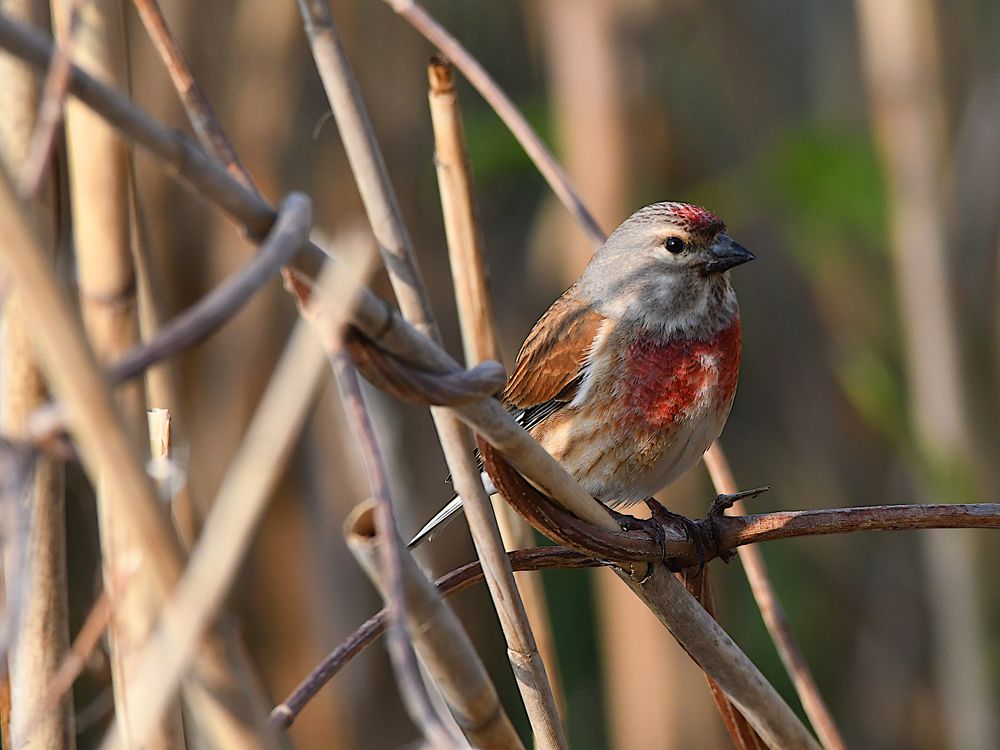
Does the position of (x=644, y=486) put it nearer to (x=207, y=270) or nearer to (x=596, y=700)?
(x=207, y=270)

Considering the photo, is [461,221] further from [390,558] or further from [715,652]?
[390,558]

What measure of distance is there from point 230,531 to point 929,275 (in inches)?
89.6

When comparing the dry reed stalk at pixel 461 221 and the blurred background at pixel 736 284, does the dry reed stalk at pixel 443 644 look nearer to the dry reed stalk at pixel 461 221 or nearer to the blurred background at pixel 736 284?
the dry reed stalk at pixel 461 221

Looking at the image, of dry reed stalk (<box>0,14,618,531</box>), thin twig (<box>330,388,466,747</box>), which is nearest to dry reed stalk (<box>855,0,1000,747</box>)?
dry reed stalk (<box>0,14,618,531</box>)

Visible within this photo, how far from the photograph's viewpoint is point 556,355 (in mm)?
2455

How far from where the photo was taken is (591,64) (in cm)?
289

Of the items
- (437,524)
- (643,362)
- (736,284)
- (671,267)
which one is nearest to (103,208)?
(437,524)

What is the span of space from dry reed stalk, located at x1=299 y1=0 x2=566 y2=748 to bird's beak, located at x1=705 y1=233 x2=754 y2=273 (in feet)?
3.65

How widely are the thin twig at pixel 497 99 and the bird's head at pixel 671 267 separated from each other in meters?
0.64

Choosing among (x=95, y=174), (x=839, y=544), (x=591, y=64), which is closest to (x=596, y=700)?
(x=839, y=544)

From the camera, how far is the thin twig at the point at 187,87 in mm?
1178

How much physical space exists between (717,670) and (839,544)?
2.70 meters

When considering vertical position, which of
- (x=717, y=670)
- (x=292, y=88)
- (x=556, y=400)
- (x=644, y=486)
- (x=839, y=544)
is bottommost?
(x=839, y=544)

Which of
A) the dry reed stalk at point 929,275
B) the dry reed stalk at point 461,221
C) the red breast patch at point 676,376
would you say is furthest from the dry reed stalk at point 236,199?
the dry reed stalk at point 929,275
